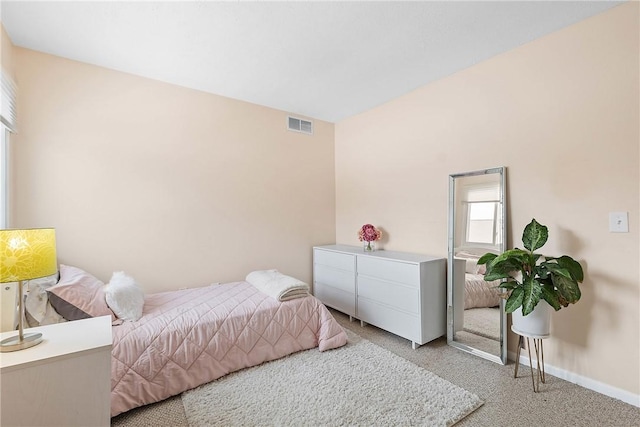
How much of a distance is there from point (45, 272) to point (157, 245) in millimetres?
1673

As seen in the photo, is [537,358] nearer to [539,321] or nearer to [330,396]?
[539,321]

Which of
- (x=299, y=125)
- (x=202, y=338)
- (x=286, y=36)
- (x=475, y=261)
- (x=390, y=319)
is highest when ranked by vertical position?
(x=286, y=36)

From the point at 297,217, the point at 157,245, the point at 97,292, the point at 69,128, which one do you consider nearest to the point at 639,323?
the point at 297,217

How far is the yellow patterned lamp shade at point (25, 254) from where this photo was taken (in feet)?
3.67

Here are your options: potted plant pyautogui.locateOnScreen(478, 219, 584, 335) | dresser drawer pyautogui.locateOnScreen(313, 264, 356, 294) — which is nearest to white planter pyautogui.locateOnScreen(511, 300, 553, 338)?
potted plant pyautogui.locateOnScreen(478, 219, 584, 335)

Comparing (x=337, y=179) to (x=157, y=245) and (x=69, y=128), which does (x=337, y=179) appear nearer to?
(x=157, y=245)

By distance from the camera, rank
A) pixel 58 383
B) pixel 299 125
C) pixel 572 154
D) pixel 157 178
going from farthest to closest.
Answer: pixel 299 125
pixel 157 178
pixel 572 154
pixel 58 383

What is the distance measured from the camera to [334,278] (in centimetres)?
344

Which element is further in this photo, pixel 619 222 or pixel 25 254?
pixel 619 222

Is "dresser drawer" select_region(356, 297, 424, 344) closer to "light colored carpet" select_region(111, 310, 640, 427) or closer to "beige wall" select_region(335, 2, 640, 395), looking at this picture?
"light colored carpet" select_region(111, 310, 640, 427)

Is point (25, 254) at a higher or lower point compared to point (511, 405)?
higher

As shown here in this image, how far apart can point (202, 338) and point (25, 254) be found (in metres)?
1.19

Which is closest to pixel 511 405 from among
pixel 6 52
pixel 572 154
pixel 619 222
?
pixel 619 222

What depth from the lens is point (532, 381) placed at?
6.57ft
